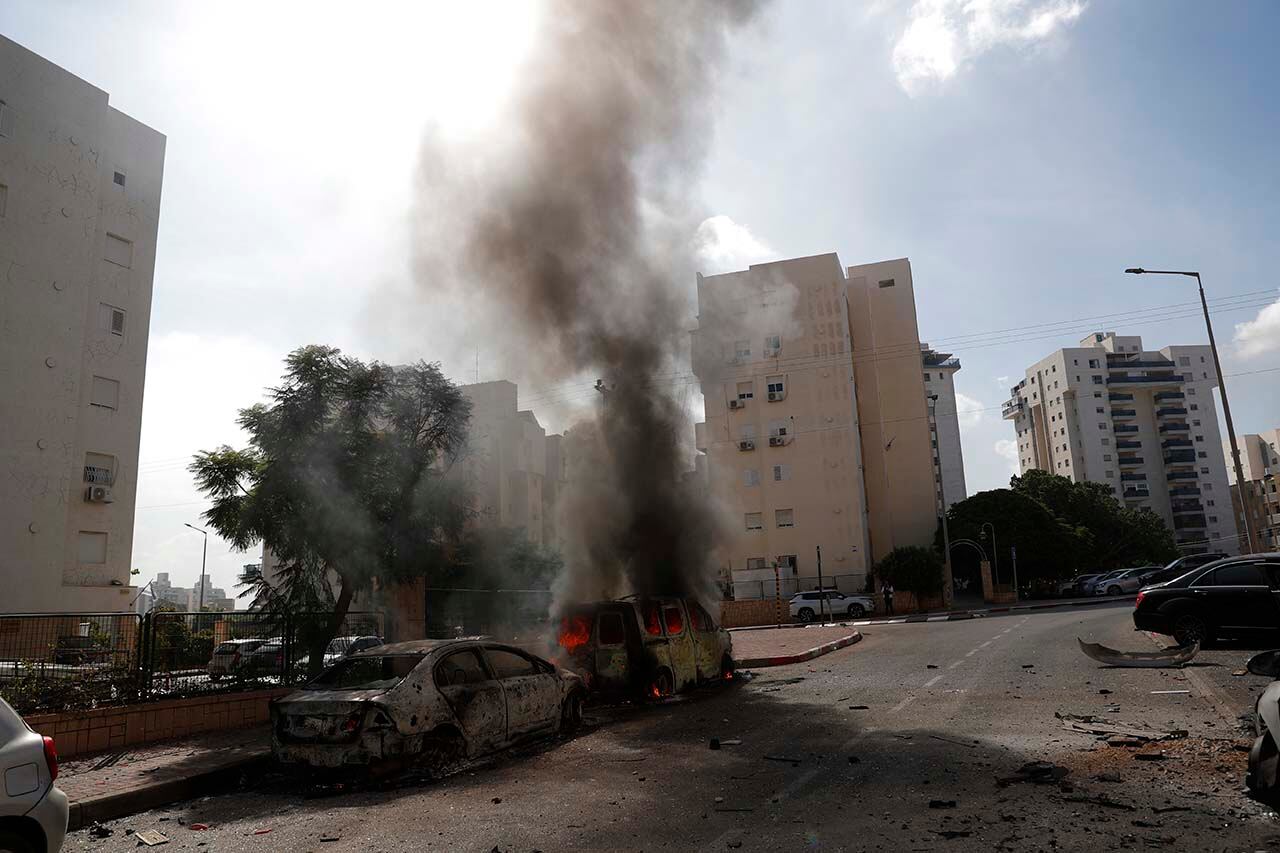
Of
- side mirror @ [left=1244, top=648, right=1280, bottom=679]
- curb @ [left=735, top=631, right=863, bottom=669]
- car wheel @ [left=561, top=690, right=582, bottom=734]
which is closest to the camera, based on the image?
side mirror @ [left=1244, top=648, right=1280, bottom=679]

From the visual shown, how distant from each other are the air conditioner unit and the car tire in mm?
25371

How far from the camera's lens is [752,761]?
6.99 meters

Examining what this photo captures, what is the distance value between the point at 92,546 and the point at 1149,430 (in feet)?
352

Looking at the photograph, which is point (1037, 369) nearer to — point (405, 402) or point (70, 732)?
point (405, 402)

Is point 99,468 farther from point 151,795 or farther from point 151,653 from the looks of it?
point 151,795

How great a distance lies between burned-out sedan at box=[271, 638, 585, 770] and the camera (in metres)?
7.11

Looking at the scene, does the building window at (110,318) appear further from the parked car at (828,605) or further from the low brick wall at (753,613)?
the parked car at (828,605)

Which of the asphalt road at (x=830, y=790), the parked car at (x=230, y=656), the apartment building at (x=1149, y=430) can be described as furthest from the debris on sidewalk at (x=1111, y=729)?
the apartment building at (x=1149, y=430)

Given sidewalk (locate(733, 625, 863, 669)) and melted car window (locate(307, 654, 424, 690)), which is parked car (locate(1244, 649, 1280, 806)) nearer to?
melted car window (locate(307, 654, 424, 690))

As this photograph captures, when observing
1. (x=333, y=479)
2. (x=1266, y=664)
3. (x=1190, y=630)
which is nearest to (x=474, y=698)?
(x=1266, y=664)

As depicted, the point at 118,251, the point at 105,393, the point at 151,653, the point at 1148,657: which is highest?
the point at 118,251

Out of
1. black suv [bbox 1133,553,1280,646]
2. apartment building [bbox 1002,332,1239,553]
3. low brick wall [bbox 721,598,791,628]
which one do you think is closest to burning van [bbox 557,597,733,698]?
black suv [bbox 1133,553,1280,646]

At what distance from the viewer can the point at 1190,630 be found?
1306 cm

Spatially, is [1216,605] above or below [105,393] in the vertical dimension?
below
